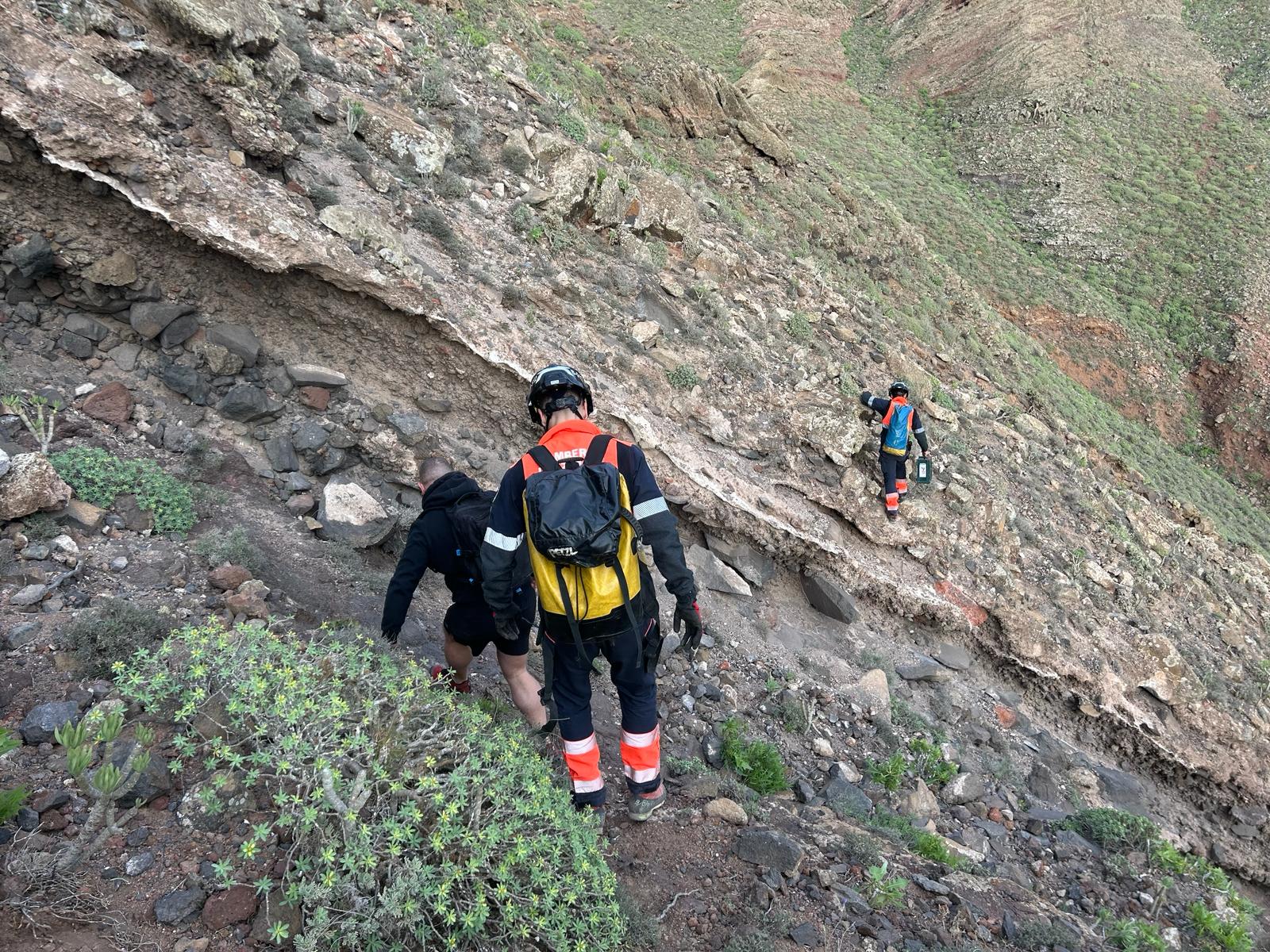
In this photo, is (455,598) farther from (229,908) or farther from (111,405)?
(111,405)

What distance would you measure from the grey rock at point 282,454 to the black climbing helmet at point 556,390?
2469mm

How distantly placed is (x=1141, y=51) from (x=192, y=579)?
35.9 meters

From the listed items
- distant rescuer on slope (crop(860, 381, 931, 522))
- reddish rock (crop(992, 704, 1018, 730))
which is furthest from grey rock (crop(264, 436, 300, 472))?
reddish rock (crop(992, 704, 1018, 730))

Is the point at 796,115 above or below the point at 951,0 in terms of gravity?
below

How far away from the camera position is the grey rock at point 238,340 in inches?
197

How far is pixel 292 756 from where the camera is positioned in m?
2.33

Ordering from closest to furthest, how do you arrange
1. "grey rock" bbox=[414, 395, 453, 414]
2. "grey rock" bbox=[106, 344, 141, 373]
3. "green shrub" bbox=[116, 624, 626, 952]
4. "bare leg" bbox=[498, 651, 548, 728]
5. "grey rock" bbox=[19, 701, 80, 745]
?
1. "green shrub" bbox=[116, 624, 626, 952]
2. "grey rock" bbox=[19, 701, 80, 745]
3. "bare leg" bbox=[498, 651, 548, 728]
4. "grey rock" bbox=[106, 344, 141, 373]
5. "grey rock" bbox=[414, 395, 453, 414]

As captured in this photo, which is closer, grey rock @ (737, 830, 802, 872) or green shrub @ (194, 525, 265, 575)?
grey rock @ (737, 830, 802, 872)

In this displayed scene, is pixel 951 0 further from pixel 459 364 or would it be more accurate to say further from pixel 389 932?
pixel 389 932

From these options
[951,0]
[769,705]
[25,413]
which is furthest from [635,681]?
[951,0]

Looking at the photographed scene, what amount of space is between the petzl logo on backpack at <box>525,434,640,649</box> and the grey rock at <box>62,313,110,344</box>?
3627 millimetres

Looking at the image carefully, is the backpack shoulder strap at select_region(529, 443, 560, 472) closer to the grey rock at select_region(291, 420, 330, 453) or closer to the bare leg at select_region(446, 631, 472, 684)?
the bare leg at select_region(446, 631, 472, 684)

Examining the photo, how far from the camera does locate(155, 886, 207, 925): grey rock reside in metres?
2.07

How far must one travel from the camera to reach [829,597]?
265 inches
